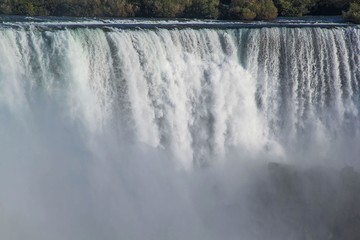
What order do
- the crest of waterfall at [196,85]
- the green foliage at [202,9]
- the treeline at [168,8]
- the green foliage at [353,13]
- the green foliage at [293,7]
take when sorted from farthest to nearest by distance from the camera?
1. the green foliage at [293,7]
2. the green foliage at [202,9]
3. the green foliage at [353,13]
4. the treeline at [168,8]
5. the crest of waterfall at [196,85]

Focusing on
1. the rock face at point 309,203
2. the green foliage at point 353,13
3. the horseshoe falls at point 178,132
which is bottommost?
the rock face at point 309,203

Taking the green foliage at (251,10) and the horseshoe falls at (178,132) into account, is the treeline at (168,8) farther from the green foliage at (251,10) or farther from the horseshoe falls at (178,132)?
the horseshoe falls at (178,132)

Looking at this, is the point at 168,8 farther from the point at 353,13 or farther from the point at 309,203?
the point at 309,203

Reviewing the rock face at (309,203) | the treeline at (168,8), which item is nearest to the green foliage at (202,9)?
the treeline at (168,8)

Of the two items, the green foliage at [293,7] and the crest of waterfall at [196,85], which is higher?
the green foliage at [293,7]

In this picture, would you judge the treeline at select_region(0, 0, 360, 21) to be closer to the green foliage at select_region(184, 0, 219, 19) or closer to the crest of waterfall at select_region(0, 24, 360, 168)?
the green foliage at select_region(184, 0, 219, 19)
